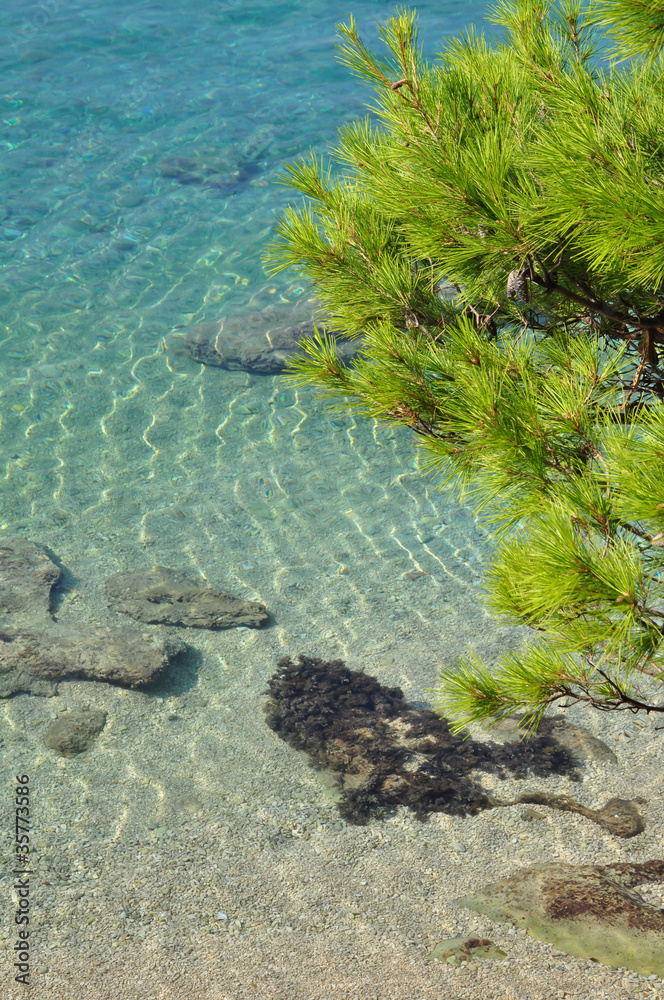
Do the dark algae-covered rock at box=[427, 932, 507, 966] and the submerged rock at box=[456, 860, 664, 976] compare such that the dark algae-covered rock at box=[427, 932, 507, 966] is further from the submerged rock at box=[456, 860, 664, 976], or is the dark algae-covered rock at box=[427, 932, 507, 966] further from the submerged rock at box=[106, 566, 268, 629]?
the submerged rock at box=[106, 566, 268, 629]

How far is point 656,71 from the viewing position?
2.11 meters

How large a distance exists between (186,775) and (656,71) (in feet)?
13.1

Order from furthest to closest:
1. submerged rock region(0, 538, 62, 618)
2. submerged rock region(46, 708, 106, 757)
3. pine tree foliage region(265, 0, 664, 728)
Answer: submerged rock region(0, 538, 62, 618), submerged rock region(46, 708, 106, 757), pine tree foliage region(265, 0, 664, 728)

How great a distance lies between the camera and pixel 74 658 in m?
5.21

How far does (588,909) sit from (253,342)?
24.4ft

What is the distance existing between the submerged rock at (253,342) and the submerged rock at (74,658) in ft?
15.0

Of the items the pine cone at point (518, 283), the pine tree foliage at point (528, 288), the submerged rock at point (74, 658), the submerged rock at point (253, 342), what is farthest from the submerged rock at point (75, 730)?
the submerged rock at point (253, 342)

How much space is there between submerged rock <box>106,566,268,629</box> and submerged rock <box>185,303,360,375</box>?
3.68 m

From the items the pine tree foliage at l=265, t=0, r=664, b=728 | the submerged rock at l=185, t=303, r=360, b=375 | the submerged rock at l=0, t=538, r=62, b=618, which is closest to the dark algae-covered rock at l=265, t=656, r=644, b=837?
the pine tree foliage at l=265, t=0, r=664, b=728

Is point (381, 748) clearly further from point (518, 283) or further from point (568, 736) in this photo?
point (518, 283)

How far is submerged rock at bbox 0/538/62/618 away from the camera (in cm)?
582

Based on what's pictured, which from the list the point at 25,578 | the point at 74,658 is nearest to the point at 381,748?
the point at 74,658

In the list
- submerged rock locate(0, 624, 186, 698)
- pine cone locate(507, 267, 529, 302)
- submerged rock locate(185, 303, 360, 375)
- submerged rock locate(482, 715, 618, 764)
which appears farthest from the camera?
submerged rock locate(185, 303, 360, 375)

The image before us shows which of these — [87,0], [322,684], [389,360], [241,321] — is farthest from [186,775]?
[87,0]
